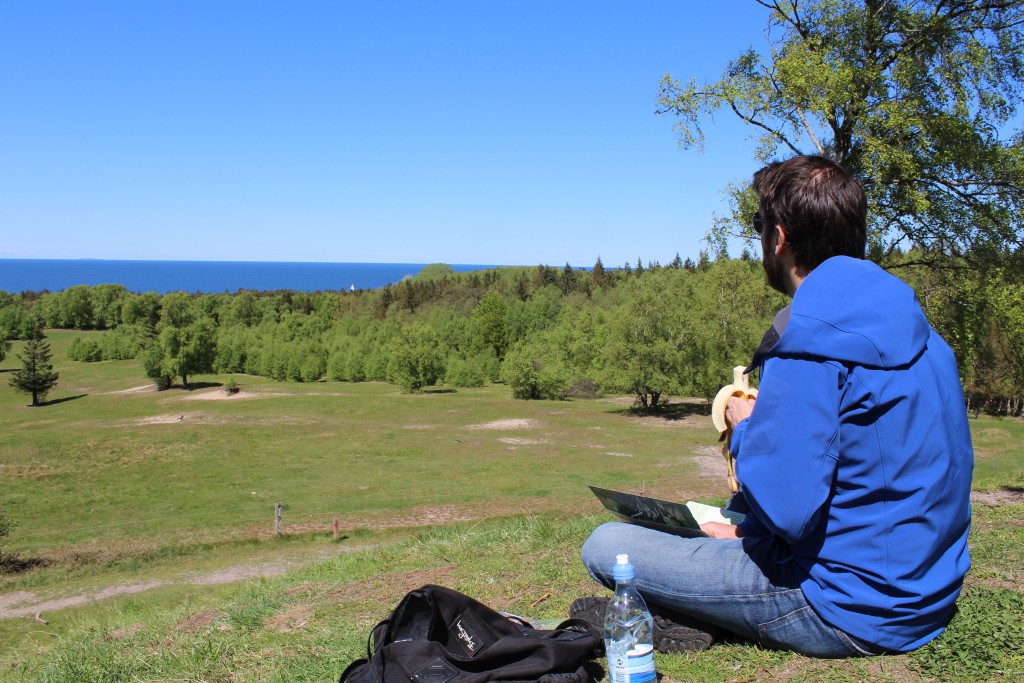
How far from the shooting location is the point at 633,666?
2.92 meters

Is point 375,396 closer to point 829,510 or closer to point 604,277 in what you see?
point 604,277

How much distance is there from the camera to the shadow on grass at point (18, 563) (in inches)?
760

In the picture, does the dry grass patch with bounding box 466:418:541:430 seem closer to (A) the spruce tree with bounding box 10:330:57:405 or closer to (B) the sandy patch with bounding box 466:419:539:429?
(B) the sandy patch with bounding box 466:419:539:429

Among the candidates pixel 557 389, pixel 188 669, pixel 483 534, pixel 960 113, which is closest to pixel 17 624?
pixel 483 534

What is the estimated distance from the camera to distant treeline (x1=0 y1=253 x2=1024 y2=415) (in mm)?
22644

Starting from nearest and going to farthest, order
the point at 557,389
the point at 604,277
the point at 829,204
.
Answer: the point at 829,204 < the point at 557,389 < the point at 604,277

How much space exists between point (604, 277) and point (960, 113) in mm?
101392

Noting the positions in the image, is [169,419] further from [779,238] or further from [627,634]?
[779,238]

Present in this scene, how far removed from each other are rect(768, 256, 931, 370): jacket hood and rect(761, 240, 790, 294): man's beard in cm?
30

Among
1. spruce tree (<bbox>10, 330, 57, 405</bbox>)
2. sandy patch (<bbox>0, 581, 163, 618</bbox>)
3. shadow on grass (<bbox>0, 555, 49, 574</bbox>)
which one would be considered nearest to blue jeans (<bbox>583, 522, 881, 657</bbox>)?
sandy patch (<bbox>0, 581, 163, 618</bbox>)

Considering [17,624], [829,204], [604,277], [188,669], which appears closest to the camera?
[829,204]

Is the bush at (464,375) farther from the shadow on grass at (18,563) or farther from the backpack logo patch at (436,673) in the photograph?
the backpack logo patch at (436,673)

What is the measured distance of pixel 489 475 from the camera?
3083cm

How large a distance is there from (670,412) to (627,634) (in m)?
47.4
